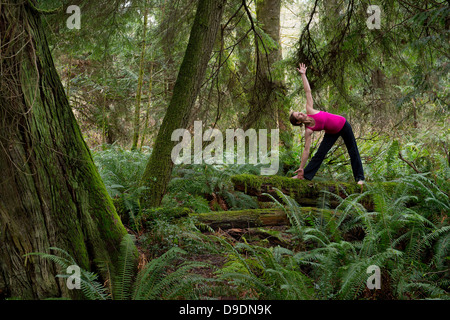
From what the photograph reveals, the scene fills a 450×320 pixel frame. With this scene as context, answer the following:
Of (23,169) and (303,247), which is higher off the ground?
(23,169)

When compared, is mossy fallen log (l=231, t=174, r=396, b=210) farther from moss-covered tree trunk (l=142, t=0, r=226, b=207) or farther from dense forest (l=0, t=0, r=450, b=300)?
moss-covered tree trunk (l=142, t=0, r=226, b=207)

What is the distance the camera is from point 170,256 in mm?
3107

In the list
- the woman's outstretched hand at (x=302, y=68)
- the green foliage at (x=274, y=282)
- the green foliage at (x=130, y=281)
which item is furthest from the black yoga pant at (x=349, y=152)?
the green foliage at (x=130, y=281)

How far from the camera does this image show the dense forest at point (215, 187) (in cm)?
259

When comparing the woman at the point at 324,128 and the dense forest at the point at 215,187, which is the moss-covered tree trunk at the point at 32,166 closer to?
the dense forest at the point at 215,187

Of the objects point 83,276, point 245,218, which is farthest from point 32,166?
point 245,218

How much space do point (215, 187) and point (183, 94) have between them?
7.53 feet

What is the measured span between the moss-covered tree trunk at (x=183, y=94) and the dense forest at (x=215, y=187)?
21mm

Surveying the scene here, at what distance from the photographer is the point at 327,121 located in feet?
18.4

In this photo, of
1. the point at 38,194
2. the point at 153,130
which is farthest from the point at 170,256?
the point at 153,130

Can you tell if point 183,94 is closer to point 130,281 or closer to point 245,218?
point 245,218

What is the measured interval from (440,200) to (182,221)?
3.64m

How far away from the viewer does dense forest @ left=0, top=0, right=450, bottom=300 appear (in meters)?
2.59

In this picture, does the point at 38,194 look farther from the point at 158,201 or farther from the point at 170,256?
the point at 158,201
